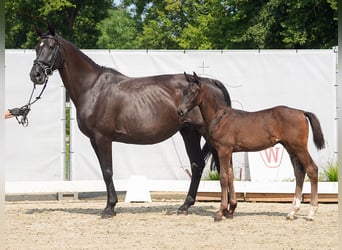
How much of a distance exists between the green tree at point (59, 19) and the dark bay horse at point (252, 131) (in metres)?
30.5

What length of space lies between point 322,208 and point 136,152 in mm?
3615

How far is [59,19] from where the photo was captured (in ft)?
139

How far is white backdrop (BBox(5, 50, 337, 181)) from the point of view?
12.4m

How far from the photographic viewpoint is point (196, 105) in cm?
909

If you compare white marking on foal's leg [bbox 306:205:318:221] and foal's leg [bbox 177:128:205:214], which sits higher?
foal's leg [bbox 177:128:205:214]

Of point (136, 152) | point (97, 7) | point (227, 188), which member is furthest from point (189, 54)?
point (97, 7)

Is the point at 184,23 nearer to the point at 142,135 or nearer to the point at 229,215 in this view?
the point at 142,135

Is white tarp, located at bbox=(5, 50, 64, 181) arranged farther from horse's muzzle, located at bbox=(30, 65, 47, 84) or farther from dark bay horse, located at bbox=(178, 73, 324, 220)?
dark bay horse, located at bbox=(178, 73, 324, 220)

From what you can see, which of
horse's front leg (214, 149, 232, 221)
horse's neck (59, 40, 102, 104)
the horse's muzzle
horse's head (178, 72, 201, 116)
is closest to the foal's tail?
horse's front leg (214, 149, 232, 221)

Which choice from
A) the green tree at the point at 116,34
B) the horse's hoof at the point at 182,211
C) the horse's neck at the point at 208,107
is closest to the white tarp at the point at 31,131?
the horse's hoof at the point at 182,211

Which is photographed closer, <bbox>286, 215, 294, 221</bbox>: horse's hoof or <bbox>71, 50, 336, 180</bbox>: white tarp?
<bbox>286, 215, 294, 221</bbox>: horse's hoof

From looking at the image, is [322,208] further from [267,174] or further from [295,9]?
[295,9]

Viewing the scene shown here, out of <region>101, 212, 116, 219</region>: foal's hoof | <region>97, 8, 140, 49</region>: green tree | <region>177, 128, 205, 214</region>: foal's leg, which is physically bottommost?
<region>101, 212, 116, 219</region>: foal's hoof

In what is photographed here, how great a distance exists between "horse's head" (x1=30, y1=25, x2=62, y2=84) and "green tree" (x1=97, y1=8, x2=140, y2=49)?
32.4m
